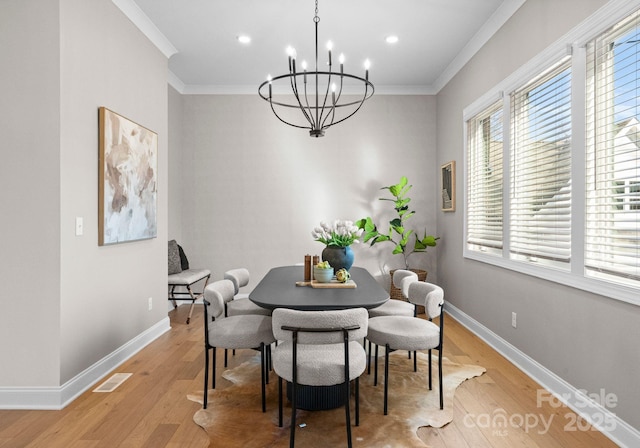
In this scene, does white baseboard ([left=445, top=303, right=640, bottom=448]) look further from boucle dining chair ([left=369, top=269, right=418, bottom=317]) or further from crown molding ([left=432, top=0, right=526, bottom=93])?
crown molding ([left=432, top=0, right=526, bottom=93])

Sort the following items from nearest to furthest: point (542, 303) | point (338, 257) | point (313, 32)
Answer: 1. point (542, 303)
2. point (338, 257)
3. point (313, 32)

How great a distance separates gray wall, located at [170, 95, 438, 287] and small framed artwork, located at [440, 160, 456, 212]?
472mm

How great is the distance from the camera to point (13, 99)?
2498 millimetres

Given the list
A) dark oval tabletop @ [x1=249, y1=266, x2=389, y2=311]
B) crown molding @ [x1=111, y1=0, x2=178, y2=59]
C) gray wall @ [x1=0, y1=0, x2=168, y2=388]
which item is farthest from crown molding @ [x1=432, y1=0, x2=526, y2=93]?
gray wall @ [x1=0, y1=0, x2=168, y2=388]

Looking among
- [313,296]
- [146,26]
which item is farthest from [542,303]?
[146,26]

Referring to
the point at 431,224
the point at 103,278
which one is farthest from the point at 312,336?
the point at 431,224

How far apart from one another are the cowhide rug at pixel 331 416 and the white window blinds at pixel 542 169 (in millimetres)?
1117

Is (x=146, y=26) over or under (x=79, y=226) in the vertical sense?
over

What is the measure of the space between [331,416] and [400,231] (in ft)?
10.5

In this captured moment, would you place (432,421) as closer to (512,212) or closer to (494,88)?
(512,212)

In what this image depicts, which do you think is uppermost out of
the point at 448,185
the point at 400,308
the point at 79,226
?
the point at 448,185

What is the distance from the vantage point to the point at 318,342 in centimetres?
192

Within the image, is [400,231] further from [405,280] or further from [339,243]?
[339,243]

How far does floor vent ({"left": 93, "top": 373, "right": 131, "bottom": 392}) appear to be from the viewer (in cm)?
279
